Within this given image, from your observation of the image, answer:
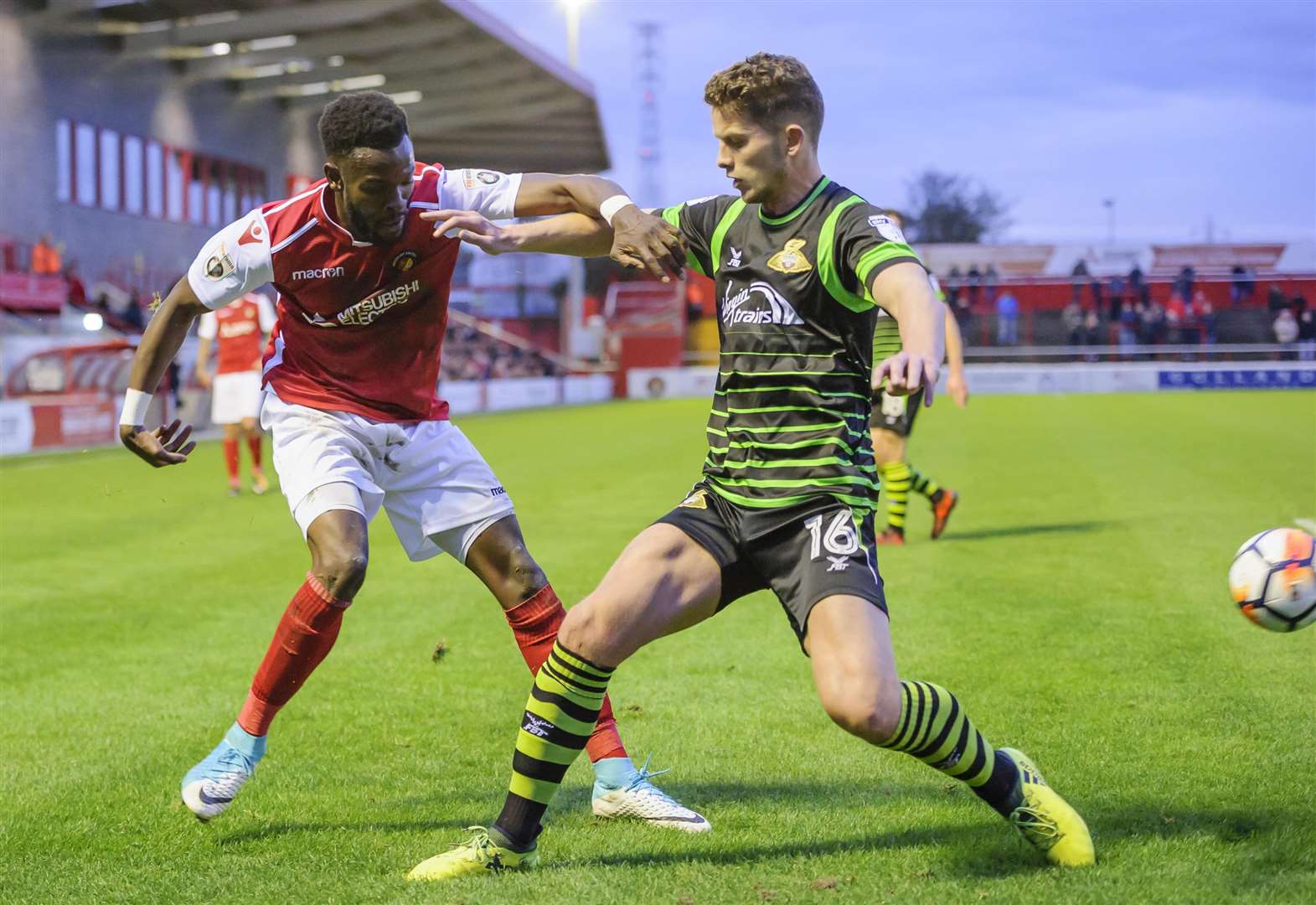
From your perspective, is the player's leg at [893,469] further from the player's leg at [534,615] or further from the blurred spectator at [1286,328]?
the blurred spectator at [1286,328]

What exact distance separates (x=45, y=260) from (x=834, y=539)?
94.1 ft

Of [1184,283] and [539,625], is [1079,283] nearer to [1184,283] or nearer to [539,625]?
[1184,283]

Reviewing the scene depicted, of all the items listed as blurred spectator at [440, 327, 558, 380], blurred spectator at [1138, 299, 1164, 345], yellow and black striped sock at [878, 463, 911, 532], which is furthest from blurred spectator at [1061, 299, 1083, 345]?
yellow and black striped sock at [878, 463, 911, 532]

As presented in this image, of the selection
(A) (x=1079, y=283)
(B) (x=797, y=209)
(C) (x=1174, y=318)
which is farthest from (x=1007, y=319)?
(B) (x=797, y=209)

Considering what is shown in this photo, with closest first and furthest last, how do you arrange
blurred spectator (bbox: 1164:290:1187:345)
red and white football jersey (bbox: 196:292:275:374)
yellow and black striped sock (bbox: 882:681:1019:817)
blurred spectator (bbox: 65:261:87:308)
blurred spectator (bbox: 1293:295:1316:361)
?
yellow and black striped sock (bbox: 882:681:1019:817)
red and white football jersey (bbox: 196:292:275:374)
blurred spectator (bbox: 65:261:87:308)
blurred spectator (bbox: 1293:295:1316:361)
blurred spectator (bbox: 1164:290:1187:345)

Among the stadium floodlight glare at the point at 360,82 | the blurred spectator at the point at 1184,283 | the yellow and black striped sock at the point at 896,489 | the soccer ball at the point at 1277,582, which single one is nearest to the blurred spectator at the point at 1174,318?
the blurred spectator at the point at 1184,283

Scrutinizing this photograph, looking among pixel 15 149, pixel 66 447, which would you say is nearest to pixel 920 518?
pixel 66 447

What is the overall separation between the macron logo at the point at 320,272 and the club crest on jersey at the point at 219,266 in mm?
206

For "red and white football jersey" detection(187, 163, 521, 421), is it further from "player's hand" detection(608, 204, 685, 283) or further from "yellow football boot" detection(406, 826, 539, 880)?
"yellow football boot" detection(406, 826, 539, 880)

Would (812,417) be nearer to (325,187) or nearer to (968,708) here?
(325,187)

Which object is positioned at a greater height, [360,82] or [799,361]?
[360,82]

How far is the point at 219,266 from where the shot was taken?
4.61 meters

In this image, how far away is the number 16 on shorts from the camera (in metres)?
3.82

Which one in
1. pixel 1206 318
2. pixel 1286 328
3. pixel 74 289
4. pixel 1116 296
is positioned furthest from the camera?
pixel 1116 296
